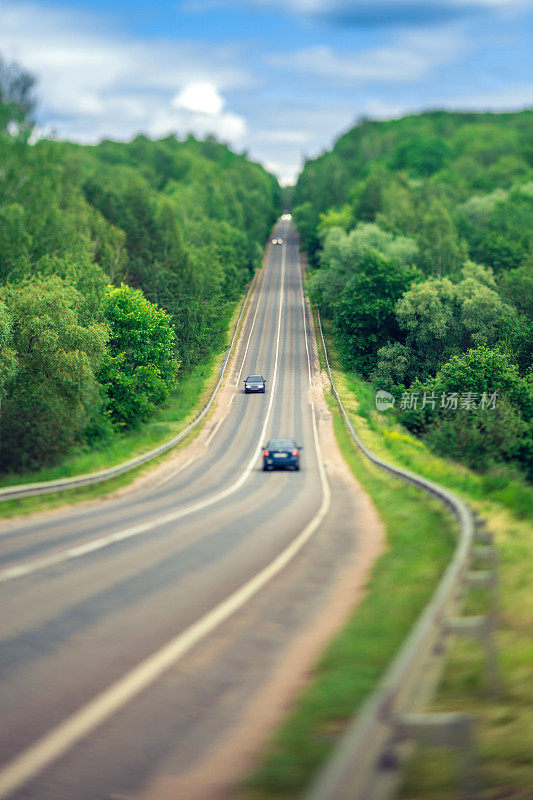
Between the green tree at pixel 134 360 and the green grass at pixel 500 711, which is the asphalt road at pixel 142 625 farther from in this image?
the green tree at pixel 134 360

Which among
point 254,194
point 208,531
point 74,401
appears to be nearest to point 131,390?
point 74,401

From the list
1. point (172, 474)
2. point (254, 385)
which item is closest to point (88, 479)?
point (172, 474)

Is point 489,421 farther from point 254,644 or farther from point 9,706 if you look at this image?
point 9,706

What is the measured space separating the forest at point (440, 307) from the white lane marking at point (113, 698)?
1997cm

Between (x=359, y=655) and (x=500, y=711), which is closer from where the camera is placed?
(x=500, y=711)

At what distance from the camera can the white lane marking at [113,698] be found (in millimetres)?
5789

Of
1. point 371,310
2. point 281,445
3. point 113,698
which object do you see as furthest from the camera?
point 371,310

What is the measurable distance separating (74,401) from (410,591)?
2773 cm

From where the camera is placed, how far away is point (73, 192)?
73.1 meters

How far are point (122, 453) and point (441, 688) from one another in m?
26.2

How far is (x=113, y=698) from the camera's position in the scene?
Answer: 7078 millimetres

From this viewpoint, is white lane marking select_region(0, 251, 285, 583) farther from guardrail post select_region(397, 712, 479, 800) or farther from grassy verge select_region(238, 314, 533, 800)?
guardrail post select_region(397, 712, 479, 800)

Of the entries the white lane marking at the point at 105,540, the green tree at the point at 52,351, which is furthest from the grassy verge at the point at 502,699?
the green tree at the point at 52,351

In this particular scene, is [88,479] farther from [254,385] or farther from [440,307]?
[440,307]
